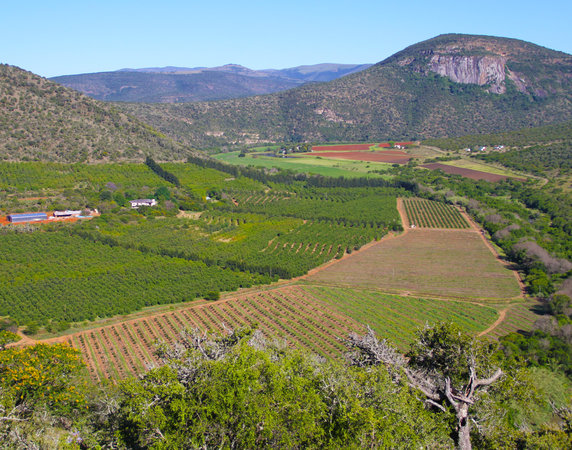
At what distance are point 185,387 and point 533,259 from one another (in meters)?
55.8

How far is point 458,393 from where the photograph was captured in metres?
21.0

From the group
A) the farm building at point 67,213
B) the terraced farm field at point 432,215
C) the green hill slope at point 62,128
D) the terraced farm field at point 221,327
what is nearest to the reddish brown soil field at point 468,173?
the terraced farm field at point 432,215

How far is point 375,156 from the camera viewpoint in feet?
536

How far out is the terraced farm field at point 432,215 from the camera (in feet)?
273

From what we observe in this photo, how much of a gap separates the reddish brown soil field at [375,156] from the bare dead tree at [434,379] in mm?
132054

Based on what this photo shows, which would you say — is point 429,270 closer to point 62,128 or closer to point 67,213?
point 67,213

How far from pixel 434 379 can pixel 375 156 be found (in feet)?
481

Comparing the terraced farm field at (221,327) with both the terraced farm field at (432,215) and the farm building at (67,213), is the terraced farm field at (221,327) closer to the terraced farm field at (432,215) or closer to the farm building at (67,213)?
the terraced farm field at (432,215)

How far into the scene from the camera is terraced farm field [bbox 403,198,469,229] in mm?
83125

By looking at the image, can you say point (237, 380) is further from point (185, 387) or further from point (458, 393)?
point (458, 393)

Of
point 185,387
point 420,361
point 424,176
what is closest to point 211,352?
point 185,387

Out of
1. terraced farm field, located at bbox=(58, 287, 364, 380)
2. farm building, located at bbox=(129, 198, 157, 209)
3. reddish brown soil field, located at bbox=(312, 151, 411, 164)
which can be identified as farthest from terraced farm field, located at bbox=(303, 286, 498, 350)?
reddish brown soil field, located at bbox=(312, 151, 411, 164)

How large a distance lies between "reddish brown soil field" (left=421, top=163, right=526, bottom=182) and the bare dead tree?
348ft

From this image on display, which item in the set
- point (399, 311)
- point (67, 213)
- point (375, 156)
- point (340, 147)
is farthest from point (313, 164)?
point (399, 311)
